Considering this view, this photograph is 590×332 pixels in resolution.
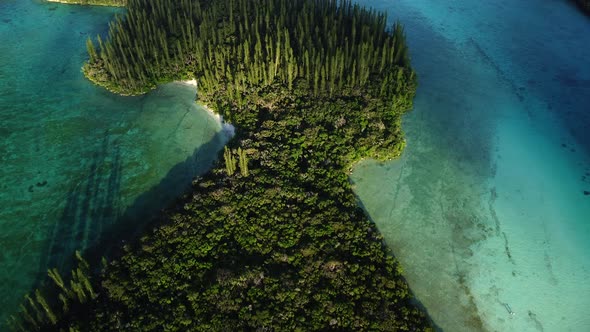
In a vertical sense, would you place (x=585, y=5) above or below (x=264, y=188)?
above

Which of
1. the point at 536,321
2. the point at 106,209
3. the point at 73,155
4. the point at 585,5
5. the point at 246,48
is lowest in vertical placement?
the point at 536,321

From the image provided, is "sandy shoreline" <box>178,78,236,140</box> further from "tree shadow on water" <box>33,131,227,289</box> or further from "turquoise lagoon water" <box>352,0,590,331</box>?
"turquoise lagoon water" <box>352,0,590,331</box>

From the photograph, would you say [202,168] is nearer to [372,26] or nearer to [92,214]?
[92,214]

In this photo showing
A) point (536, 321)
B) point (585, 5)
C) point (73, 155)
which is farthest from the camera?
point (585, 5)

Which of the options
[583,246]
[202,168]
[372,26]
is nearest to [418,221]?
[583,246]

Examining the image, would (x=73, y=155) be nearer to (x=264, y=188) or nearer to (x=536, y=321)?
(x=264, y=188)

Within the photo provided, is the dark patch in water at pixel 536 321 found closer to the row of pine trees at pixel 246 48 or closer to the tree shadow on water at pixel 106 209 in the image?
the row of pine trees at pixel 246 48

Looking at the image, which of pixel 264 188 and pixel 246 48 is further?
pixel 246 48

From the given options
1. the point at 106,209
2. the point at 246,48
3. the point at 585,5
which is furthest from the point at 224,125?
the point at 585,5
